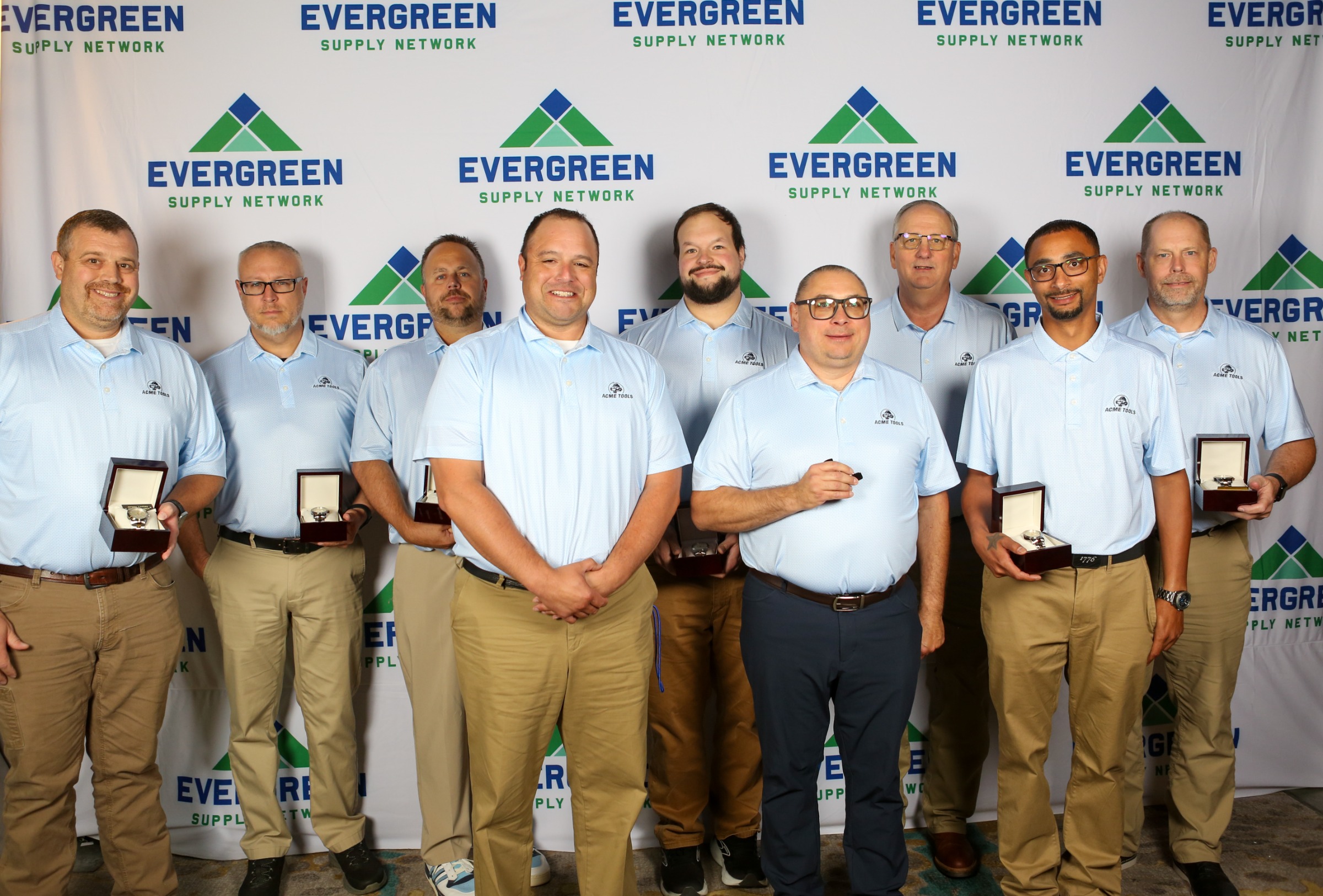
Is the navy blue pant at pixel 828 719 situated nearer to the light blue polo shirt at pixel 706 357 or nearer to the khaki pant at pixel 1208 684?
the light blue polo shirt at pixel 706 357

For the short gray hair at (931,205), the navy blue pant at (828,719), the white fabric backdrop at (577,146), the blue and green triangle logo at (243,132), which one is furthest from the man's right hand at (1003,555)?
the blue and green triangle logo at (243,132)

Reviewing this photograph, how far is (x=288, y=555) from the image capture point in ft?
9.50

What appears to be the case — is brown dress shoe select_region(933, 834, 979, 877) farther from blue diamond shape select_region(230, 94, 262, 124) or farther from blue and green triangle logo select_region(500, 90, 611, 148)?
blue diamond shape select_region(230, 94, 262, 124)

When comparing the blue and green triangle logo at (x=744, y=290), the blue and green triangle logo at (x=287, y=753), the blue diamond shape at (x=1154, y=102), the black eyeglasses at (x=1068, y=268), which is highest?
the blue diamond shape at (x=1154, y=102)

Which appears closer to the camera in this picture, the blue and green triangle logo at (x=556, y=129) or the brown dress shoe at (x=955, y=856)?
the brown dress shoe at (x=955, y=856)

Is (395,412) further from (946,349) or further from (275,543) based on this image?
(946,349)

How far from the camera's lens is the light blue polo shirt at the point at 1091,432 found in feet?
8.16

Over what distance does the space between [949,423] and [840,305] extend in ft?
2.91

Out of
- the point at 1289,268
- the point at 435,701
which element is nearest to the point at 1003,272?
the point at 1289,268

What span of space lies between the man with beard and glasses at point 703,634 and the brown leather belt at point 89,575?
1487 millimetres

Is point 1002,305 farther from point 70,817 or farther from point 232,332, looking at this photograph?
point 70,817

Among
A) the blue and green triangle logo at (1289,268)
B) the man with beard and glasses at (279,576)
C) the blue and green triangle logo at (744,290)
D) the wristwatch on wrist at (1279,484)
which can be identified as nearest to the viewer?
the wristwatch on wrist at (1279,484)

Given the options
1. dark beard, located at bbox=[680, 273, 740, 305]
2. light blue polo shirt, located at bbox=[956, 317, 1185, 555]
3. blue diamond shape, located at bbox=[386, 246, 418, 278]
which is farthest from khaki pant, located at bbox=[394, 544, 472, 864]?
light blue polo shirt, located at bbox=[956, 317, 1185, 555]

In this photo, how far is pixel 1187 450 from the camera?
2.81 m
